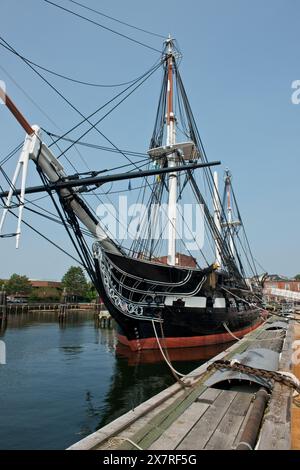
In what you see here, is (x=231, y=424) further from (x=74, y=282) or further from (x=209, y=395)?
(x=74, y=282)

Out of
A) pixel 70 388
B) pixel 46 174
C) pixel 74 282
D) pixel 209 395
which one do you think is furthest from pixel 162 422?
pixel 74 282

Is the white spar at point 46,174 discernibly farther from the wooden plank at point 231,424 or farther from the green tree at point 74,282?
the green tree at point 74,282

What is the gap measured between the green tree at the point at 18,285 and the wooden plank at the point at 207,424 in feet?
257

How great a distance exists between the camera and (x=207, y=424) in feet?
14.2

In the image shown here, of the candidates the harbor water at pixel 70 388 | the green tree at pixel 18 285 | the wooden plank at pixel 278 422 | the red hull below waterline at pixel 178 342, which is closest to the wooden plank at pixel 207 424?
the wooden plank at pixel 278 422

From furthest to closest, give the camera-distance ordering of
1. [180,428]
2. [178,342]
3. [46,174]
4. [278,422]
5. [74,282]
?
1. [74,282]
2. [178,342]
3. [46,174]
4. [278,422]
5. [180,428]

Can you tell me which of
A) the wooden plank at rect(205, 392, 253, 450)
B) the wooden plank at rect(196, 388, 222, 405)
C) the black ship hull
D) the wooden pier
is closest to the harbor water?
the black ship hull

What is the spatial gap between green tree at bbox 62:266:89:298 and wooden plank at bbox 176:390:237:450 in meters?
82.3

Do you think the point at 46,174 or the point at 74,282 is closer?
the point at 46,174

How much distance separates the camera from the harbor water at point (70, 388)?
736 cm

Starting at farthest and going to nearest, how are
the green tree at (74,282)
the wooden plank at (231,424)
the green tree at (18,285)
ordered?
1. the green tree at (74,282)
2. the green tree at (18,285)
3. the wooden plank at (231,424)

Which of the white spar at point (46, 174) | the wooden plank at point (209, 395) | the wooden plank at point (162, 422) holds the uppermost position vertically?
the white spar at point (46, 174)

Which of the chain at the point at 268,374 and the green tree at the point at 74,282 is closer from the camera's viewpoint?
the chain at the point at 268,374

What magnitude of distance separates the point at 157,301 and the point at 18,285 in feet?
227
